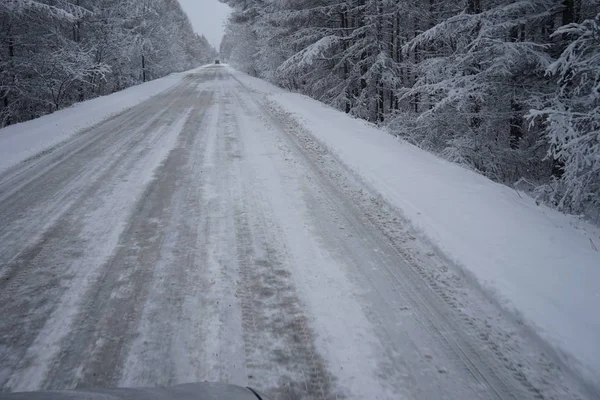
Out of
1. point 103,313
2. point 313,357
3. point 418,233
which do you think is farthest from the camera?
point 418,233

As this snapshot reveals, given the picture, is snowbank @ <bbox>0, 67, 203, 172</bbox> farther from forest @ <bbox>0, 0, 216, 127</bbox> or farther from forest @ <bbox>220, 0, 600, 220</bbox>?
forest @ <bbox>220, 0, 600, 220</bbox>

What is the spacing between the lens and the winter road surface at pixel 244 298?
2283 millimetres

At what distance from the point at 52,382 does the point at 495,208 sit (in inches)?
198

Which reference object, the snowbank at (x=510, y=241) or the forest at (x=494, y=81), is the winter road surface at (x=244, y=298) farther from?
the forest at (x=494, y=81)

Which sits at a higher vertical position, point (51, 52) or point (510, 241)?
point (51, 52)

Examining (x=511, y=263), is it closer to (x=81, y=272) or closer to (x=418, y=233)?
(x=418, y=233)

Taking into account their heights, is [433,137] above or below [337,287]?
above

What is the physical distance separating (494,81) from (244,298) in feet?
27.6

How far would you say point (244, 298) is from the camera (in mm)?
3027

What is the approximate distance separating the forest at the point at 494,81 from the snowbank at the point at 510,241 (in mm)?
1241

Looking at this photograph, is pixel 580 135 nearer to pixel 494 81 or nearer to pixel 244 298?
pixel 494 81

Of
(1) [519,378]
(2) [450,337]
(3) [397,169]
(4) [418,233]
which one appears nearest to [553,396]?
(1) [519,378]

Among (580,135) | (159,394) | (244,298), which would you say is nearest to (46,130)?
(244,298)

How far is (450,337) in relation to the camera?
2637mm
